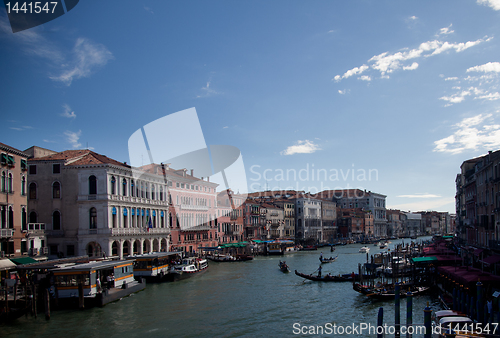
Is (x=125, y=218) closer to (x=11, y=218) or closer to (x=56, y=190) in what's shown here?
(x=56, y=190)

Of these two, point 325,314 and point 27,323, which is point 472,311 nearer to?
point 325,314

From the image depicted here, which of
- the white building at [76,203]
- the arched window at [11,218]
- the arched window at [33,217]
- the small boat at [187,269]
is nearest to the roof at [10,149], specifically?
the arched window at [11,218]

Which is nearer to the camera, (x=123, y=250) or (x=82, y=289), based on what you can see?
(x=82, y=289)

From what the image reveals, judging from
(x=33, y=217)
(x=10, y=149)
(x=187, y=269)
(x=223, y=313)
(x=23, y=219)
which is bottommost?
(x=187, y=269)

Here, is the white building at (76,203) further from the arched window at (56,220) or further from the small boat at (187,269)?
the small boat at (187,269)

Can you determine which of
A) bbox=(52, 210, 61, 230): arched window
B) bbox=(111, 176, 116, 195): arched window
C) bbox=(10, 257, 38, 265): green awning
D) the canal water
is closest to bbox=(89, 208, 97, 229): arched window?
bbox=(111, 176, 116, 195): arched window

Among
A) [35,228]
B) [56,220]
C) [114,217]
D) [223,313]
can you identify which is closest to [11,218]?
[35,228]

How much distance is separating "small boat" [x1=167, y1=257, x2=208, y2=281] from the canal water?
1.85 metres

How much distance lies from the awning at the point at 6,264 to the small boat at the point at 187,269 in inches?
355

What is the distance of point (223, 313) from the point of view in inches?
634

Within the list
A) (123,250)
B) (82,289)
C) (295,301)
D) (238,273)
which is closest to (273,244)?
(238,273)

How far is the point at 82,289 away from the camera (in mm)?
16578

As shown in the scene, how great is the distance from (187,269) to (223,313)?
10904mm

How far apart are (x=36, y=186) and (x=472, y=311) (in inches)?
1016
